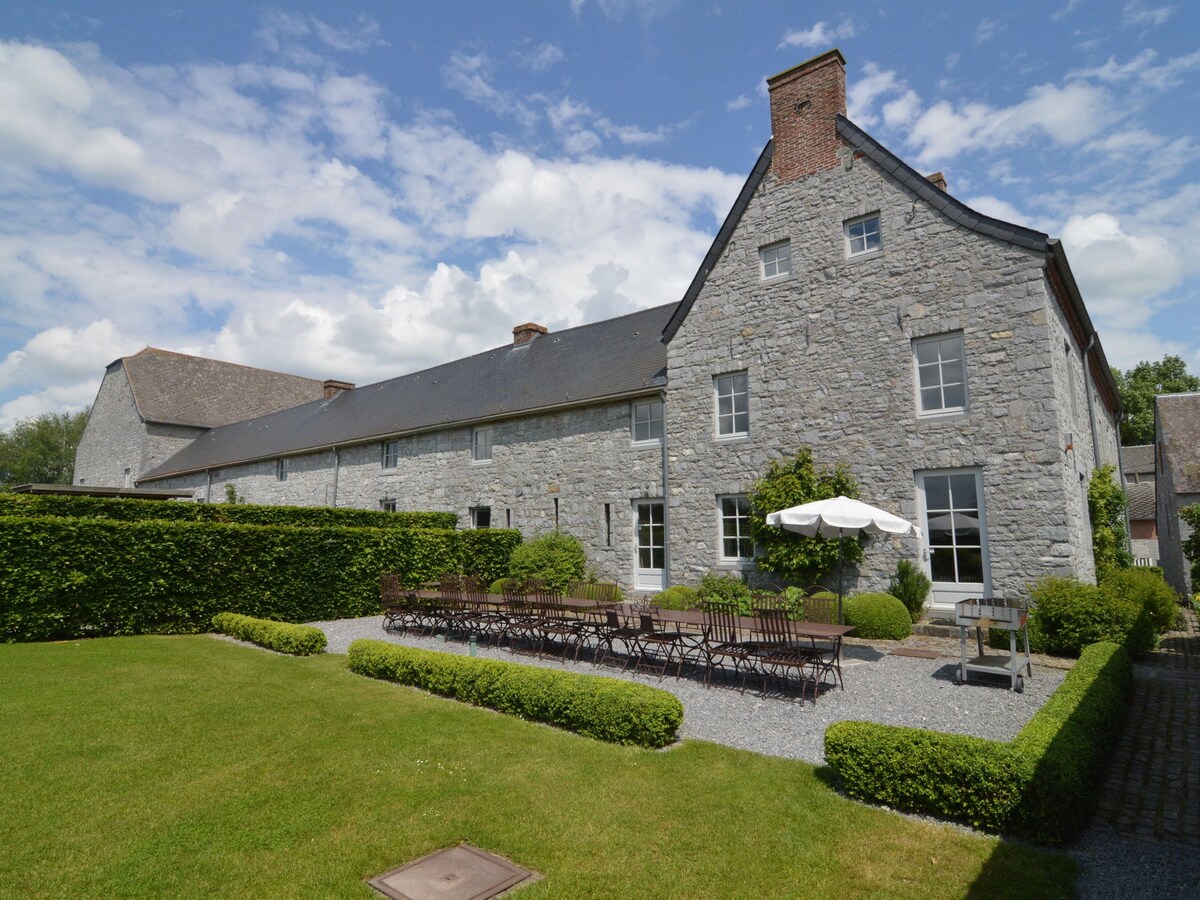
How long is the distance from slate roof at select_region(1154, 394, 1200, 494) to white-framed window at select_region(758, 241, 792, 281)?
1266 cm

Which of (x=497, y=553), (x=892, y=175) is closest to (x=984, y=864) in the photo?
(x=892, y=175)

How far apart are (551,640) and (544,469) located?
6.89 m

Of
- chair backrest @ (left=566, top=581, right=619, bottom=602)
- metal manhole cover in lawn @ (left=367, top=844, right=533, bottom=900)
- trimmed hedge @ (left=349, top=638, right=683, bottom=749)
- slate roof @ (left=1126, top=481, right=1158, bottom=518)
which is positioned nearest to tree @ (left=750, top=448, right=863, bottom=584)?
chair backrest @ (left=566, top=581, right=619, bottom=602)

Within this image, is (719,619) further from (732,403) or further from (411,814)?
(732,403)

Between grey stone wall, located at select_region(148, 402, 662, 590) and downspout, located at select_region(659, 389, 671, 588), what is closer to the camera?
downspout, located at select_region(659, 389, 671, 588)

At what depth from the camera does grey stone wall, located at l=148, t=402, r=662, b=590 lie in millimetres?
15594

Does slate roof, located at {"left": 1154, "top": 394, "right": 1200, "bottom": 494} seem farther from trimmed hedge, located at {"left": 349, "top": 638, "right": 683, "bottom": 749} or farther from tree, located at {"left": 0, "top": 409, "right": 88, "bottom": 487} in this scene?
tree, located at {"left": 0, "top": 409, "right": 88, "bottom": 487}

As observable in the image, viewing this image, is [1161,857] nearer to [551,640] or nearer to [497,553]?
[551,640]

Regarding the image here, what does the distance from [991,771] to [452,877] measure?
334 cm

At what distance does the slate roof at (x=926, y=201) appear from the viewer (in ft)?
35.2

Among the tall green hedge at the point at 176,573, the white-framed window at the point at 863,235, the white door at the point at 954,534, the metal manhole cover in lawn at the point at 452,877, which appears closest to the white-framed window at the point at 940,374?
the white door at the point at 954,534

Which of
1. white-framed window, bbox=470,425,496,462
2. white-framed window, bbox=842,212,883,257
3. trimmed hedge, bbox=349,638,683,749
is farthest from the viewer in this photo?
white-framed window, bbox=470,425,496,462

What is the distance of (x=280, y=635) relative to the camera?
33.6ft

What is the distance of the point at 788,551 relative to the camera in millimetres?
12273
